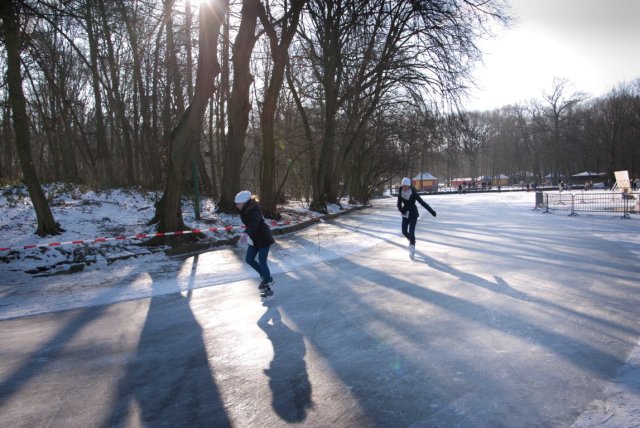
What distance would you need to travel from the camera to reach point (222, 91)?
24297mm

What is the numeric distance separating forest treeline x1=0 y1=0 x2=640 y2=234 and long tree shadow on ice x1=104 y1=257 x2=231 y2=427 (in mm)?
7299

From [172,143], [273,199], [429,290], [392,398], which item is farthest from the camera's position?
[273,199]

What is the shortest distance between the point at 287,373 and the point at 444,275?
4549 mm

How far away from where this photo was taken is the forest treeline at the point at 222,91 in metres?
11.6

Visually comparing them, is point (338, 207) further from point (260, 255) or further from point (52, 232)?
point (260, 255)

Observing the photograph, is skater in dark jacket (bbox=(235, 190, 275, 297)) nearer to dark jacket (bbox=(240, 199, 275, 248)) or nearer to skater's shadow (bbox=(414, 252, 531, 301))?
dark jacket (bbox=(240, 199, 275, 248))

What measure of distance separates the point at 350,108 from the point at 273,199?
1235 centimetres

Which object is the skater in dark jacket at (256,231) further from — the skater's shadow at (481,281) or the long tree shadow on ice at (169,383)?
the skater's shadow at (481,281)

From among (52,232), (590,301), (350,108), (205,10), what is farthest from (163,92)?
(590,301)

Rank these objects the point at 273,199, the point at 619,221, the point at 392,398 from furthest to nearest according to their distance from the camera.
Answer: the point at 273,199 < the point at 619,221 < the point at 392,398

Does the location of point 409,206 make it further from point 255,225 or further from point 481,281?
point 255,225

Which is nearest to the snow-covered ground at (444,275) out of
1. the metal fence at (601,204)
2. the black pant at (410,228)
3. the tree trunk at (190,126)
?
the black pant at (410,228)

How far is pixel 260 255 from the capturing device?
6.94 metres

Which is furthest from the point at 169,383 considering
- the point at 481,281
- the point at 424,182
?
the point at 424,182
